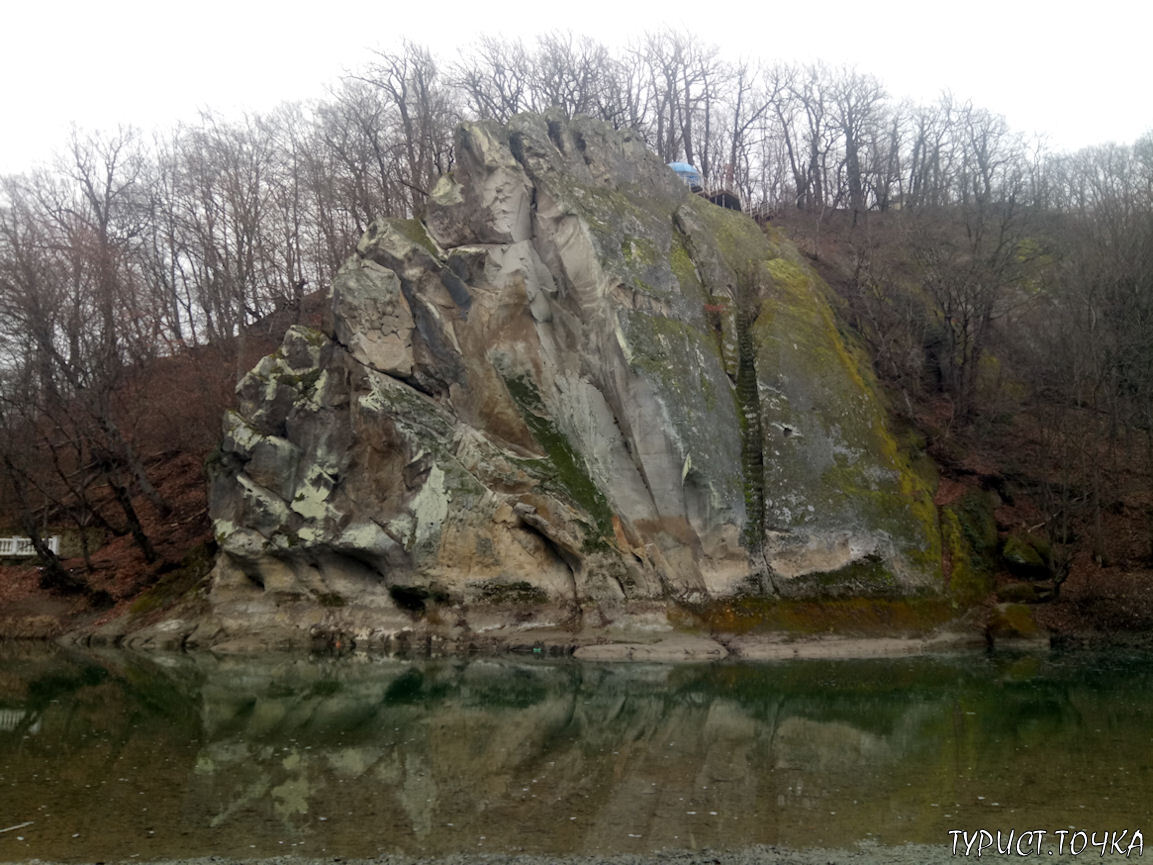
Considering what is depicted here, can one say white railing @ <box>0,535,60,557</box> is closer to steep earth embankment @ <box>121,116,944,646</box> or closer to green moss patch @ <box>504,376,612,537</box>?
steep earth embankment @ <box>121,116,944,646</box>

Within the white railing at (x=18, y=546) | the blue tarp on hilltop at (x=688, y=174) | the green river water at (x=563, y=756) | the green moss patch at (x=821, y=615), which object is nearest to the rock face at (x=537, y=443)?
the green moss patch at (x=821, y=615)

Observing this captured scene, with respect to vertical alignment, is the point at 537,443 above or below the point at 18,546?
above

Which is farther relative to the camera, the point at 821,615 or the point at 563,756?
the point at 821,615

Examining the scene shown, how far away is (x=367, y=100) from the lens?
3584cm

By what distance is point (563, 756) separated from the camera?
37.1ft

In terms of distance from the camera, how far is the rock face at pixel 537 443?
21594mm

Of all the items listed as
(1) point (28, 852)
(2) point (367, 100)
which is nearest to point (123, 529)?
(2) point (367, 100)

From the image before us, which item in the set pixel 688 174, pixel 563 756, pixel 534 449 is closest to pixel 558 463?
pixel 534 449

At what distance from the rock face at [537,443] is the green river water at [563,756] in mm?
3411

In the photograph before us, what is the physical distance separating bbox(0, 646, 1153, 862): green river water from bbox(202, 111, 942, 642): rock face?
341cm

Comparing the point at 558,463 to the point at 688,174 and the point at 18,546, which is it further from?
the point at 688,174

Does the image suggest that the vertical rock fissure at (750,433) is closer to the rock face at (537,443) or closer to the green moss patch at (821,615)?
the rock face at (537,443)

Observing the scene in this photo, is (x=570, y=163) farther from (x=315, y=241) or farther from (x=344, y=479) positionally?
(x=315, y=241)

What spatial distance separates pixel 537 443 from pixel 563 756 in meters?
12.2
